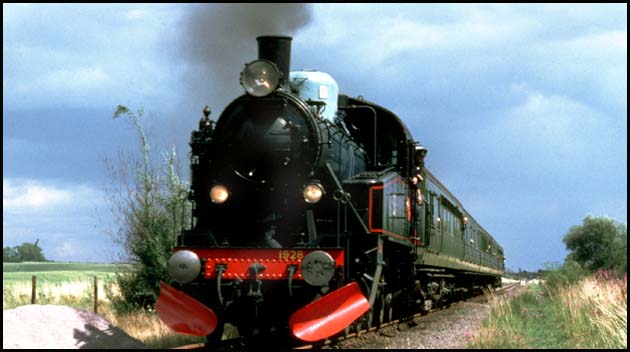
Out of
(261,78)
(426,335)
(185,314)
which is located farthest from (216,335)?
(426,335)

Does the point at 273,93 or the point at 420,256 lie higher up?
the point at 273,93

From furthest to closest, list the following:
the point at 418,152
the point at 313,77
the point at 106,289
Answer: the point at 106,289, the point at 418,152, the point at 313,77

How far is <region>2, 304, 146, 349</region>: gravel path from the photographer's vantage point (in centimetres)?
980

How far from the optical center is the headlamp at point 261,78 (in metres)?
10.2

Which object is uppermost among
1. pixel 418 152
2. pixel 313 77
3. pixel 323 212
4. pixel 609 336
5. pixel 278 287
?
pixel 313 77

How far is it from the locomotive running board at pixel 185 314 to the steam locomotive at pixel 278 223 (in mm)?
12

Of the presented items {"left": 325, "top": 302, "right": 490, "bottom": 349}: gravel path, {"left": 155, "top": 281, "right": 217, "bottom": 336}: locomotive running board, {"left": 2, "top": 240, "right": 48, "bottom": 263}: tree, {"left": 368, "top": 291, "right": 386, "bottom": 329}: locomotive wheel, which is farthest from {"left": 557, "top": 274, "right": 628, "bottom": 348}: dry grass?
{"left": 2, "top": 240, "right": 48, "bottom": 263}: tree

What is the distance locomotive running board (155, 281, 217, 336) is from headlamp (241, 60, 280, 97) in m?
2.73

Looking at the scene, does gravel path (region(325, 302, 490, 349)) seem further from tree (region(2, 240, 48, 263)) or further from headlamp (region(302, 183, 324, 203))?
tree (region(2, 240, 48, 263))

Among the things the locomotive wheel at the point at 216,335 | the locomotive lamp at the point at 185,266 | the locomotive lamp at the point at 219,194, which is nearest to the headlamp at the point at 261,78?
the locomotive lamp at the point at 219,194

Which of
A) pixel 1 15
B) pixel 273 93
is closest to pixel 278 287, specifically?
pixel 273 93

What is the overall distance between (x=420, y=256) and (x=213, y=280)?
4520 millimetres

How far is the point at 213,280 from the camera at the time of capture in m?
9.89

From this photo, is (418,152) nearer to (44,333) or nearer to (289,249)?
(289,249)
